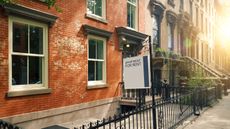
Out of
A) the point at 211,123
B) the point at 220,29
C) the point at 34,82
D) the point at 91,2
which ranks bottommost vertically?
the point at 211,123

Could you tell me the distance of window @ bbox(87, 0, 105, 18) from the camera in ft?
37.3

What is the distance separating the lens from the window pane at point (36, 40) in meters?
8.47

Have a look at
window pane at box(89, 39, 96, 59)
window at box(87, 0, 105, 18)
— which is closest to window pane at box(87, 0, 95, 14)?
window at box(87, 0, 105, 18)

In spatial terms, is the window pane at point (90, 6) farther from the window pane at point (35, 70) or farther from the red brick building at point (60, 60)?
the window pane at point (35, 70)

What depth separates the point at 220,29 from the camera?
48875 mm

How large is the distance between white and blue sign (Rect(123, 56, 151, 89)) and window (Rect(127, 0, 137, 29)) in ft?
29.5

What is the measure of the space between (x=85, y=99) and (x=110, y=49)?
2.89m

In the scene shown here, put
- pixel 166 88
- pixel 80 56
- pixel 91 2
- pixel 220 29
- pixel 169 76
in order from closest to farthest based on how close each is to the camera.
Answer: pixel 80 56 → pixel 91 2 → pixel 166 88 → pixel 169 76 → pixel 220 29

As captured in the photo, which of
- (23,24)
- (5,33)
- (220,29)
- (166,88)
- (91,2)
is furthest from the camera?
(220,29)

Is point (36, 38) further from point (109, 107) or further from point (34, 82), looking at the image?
point (109, 107)

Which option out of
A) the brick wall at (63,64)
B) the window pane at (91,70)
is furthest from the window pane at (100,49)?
the window pane at (91,70)

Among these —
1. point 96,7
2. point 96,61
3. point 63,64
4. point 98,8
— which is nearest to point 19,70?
point 63,64

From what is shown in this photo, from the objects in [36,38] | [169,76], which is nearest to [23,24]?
[36,38]

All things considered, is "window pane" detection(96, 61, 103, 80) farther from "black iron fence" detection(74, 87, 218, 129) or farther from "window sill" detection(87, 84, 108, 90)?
"black iron fence" detection(74, 87, 218, 129)
